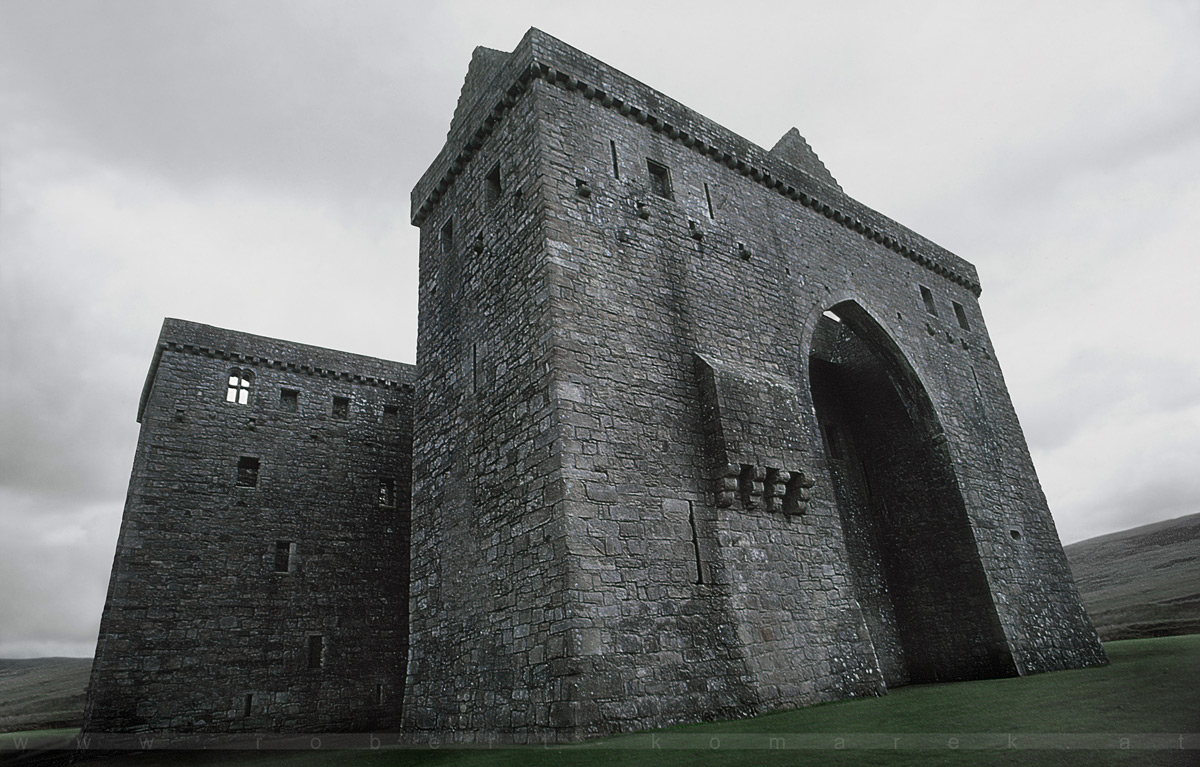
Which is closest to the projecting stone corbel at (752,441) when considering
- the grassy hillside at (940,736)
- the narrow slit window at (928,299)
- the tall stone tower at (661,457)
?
the tall stone tower at (661,457)

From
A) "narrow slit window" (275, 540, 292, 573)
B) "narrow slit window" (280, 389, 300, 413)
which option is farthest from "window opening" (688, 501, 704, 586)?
"narrow slit window" (280, 389, 300, 413)

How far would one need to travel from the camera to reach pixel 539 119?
1031 centimetres

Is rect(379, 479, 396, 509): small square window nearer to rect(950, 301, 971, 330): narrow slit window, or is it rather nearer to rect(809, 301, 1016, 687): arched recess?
rect(809, 301, 1016, 687): arched recess

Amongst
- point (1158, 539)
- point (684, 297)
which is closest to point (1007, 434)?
point (684, 297)

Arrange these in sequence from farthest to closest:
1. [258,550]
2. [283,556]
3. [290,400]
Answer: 1. [290,400]
2. [283,556]
3. [258,550]

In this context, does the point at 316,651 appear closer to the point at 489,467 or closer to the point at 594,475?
the point at 489,467

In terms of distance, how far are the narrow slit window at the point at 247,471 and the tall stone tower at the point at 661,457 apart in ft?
26.1

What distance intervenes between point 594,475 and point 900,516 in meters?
9.81

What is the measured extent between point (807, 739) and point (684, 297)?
6.66 meters

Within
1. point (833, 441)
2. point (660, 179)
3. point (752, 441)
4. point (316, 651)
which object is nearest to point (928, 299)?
point (833, 441)

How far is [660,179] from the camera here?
11.7m

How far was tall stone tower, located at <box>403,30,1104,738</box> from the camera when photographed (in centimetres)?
804

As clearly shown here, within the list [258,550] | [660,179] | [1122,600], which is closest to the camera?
[660,179]

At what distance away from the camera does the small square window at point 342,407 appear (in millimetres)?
19188
